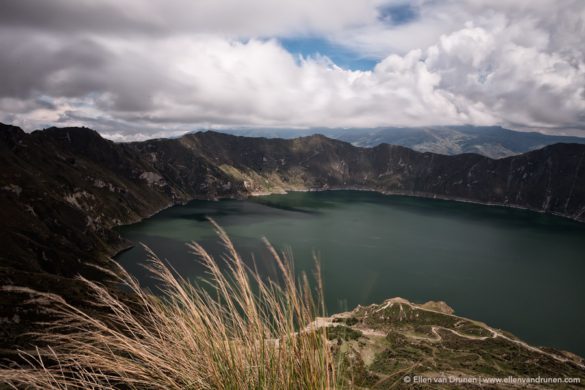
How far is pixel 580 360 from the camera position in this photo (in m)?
50.2

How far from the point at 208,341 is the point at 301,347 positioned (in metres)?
0.96

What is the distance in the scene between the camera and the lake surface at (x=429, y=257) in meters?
75.8

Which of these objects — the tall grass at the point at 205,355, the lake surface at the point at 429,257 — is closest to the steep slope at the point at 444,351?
the lake surface at the point at 429,257

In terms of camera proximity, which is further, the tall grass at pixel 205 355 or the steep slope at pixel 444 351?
the steep slope at pixel 444 351

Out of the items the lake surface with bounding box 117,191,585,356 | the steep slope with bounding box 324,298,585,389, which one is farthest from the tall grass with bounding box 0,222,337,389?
the lake surface with bounding box 117,191,585,356

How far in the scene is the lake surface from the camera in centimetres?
7575

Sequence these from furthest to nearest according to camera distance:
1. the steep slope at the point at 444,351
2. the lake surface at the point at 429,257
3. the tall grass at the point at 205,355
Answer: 1. the lake surface at the point at 429,257
2. the steep slope at the point at 444,351
3. the tall grass at the point at 205,355

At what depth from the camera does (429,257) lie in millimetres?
116062

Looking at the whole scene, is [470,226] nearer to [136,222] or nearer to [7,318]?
[136,222]

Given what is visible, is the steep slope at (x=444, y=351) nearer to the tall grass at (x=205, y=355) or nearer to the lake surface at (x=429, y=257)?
the lake surface at (x=429, y=257)

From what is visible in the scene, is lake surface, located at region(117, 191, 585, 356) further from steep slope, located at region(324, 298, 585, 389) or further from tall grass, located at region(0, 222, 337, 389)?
tall grass, located at region(0, 222, 337, 389)

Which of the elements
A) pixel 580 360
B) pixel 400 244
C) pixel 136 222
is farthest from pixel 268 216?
pixel 580 360

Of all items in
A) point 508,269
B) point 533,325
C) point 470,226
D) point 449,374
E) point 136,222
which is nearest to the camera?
point 449,374

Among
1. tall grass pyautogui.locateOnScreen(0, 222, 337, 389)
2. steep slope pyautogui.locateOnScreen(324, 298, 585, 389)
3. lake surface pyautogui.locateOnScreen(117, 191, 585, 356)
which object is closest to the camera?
tall grass pyautogui.locateOnScreen(0, 222, 337, 389)
